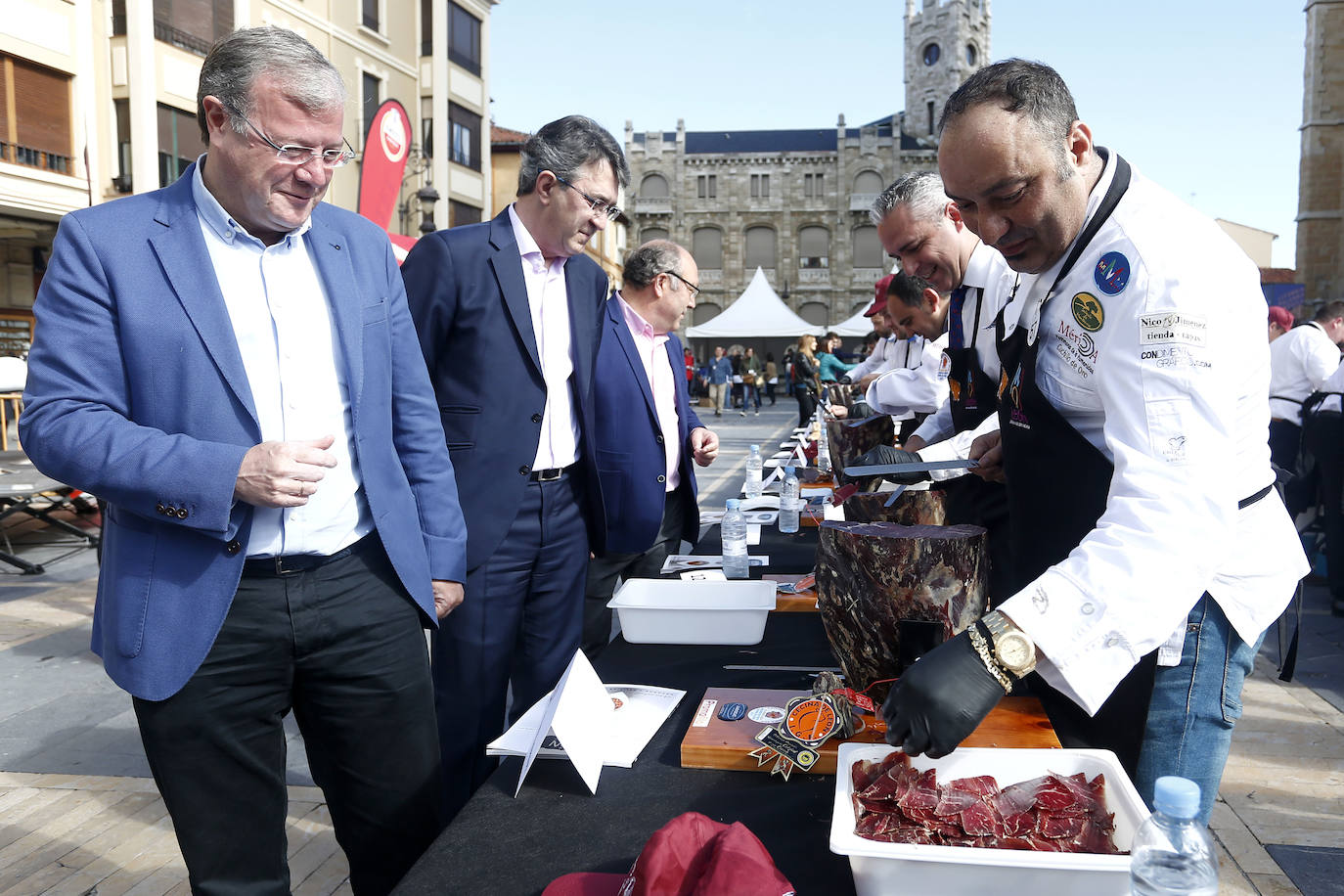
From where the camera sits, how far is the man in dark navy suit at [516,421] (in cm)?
219

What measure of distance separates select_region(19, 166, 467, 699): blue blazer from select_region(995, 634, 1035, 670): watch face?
44.0 inches

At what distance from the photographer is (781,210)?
145 ft

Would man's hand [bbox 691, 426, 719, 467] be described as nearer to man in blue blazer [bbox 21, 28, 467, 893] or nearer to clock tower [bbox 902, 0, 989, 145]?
man in blue blazer [bbox 21, 28, 467, 893]

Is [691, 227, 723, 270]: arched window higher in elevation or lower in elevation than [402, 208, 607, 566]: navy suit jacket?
higher

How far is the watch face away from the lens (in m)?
1.00

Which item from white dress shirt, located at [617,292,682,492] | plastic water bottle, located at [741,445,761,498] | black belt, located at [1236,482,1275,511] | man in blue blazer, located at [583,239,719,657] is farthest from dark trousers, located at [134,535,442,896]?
plastic water bottle, located at [741,445,761,498]

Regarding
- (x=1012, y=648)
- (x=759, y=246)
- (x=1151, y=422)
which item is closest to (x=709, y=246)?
(x=759, y=246)

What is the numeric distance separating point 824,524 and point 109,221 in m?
1.24

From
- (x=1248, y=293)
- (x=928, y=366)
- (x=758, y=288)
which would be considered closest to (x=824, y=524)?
(x=1248, y=293)

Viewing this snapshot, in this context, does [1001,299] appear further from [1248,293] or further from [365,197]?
[365,197]

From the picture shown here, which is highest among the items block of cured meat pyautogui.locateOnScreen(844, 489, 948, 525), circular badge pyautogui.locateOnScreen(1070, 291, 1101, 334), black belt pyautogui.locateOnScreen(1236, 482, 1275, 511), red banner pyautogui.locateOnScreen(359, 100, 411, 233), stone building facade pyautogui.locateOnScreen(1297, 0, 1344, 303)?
stone building facade pyautogui.locateOnScreen(1297, 0, 1344, 303)

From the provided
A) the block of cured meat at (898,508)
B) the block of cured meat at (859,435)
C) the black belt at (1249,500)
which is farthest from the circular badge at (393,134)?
the black belt at (1249,500)

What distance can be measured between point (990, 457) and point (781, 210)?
145 feet

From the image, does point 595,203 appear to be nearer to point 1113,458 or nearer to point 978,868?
point 1113,458
